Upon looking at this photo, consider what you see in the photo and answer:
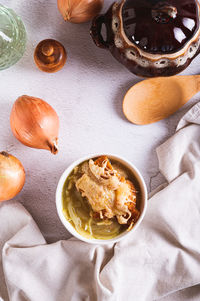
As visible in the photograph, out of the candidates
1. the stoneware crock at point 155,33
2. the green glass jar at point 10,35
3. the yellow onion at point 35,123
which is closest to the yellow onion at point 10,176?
the yellow onion at point 35,123

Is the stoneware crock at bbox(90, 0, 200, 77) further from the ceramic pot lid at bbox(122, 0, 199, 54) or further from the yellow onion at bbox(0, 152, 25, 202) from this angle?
the yellow onion at bbox(0, 152, 25, 202)

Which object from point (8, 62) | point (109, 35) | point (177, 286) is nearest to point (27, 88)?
point (8, 62)

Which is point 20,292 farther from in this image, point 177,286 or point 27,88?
point 27,88

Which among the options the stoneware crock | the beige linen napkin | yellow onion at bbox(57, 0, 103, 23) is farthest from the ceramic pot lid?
the beige linen napkin

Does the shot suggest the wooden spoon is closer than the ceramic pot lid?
No

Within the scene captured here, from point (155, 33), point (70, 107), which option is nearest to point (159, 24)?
point (155, 33)

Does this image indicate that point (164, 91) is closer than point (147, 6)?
No

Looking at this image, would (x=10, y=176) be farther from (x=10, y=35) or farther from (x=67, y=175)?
(x=10, y=35)
